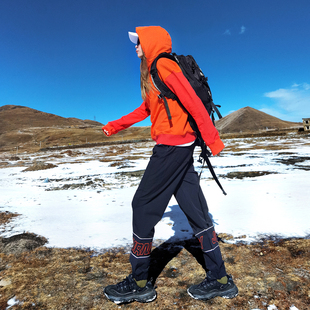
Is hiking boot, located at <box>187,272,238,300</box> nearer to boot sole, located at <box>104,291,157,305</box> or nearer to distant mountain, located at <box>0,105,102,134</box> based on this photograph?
boot sole, located at <box>104,291,157,305</box>

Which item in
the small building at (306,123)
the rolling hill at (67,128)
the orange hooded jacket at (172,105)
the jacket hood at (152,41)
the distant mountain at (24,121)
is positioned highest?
the distant mountain at (24,121)

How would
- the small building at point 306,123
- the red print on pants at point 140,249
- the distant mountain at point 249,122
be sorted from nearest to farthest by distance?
the red print on pants at point 140,249 < the small building at point 306,123 < the distant mountain at point 249,122

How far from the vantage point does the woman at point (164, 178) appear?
1342 millimetres

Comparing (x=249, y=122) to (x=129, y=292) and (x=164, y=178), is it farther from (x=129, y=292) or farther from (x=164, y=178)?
(x=129, y=292)

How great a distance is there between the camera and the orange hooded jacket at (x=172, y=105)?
132cm

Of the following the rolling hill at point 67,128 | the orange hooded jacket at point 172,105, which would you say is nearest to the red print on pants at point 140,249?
the orange hooded jacket at point 172,105

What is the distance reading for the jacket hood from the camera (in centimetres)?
141

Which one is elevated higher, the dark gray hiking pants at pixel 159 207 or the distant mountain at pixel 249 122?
the distant mountain at pixel 249 122

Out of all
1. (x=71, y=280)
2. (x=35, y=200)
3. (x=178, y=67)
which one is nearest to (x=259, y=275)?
(x=71, y=280)

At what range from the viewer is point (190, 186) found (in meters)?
1.52

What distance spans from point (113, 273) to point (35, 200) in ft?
9.29

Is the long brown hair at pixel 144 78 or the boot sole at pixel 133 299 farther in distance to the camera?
the long brown hair at pixel 144 78

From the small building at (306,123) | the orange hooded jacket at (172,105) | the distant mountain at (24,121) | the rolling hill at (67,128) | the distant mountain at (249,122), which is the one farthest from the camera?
the distant mountain at (24,121)

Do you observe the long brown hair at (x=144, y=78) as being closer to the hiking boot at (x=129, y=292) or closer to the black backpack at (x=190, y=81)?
the black backpack at (x=190, y=81)
